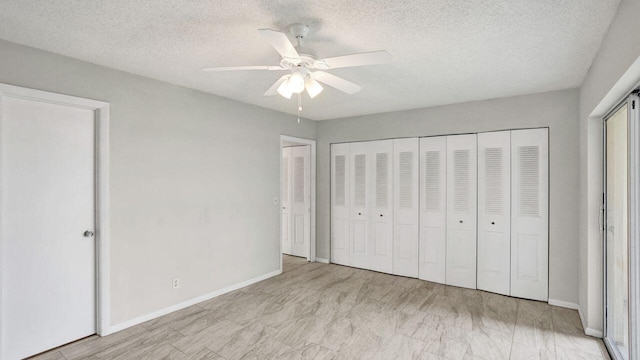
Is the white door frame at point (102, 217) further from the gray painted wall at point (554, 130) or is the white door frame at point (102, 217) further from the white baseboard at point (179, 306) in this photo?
the gray painted wall at point (554, 130)

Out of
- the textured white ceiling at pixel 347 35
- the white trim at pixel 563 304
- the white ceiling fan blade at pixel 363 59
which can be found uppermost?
the textured white ceiling at pixel 347 35

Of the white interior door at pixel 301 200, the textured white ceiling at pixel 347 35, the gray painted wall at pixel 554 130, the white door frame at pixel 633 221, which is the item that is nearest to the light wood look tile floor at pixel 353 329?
the gray painted wall at pixel 554 130

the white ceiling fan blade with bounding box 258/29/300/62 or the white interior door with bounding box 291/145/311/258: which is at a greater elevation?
the white ceiling fan blade with bounding box 258/29/300/62

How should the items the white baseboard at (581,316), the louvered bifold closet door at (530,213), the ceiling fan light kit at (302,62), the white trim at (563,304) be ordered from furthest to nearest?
the louvered bifold closet door at (530,213) < the white trim at (563,304) < the white baseboard at (581,316) < the ceiling fan light kit at (302,62)

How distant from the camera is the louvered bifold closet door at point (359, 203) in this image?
5070 millimetres

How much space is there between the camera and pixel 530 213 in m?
3.80

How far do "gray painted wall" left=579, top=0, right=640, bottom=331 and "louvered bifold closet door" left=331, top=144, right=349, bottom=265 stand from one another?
3019mm

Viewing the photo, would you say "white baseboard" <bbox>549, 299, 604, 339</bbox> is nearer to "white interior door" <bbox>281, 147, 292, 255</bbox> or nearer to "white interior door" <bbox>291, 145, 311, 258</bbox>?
"white interior door" <bbox>291, 145, 311, 258</bbox>

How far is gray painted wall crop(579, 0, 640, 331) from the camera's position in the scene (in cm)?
214

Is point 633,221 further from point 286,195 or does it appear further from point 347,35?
point 286,195

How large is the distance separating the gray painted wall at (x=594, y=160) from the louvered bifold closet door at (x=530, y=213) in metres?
0.38

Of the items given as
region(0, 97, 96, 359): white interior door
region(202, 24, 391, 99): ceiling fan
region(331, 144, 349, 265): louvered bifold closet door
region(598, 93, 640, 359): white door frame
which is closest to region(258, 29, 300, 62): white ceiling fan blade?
region(202, 24, 391, 99): ceiling fan

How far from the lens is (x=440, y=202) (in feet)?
14.4

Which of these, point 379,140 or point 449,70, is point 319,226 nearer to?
point 379,140
